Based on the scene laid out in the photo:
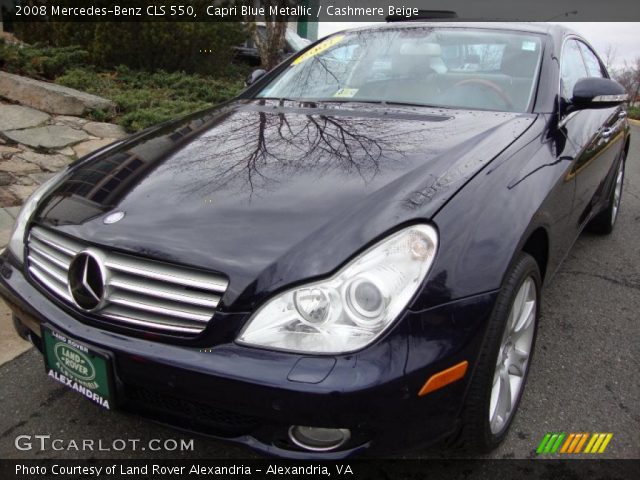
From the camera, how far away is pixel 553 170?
6.97ft

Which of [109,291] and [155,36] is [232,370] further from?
[155,36]

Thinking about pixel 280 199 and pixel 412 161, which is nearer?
pixel 280 199

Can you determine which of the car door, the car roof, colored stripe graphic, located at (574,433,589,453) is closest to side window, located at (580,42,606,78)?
the car door

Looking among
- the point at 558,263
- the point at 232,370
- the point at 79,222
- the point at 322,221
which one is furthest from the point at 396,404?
the point at 558,263

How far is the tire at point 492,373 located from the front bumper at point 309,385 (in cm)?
6

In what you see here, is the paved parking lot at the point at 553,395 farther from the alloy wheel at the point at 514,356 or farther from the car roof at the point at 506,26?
the car roof at the point at 506,26

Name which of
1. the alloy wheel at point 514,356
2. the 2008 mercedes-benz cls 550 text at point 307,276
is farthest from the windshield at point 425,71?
the alloy wheel at point 514,356

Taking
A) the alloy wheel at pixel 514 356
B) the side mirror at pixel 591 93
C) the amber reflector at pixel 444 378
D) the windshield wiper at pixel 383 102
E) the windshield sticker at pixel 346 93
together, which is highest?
the side mirror at pixel 591 93

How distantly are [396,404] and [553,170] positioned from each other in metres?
1.22

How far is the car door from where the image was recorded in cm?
249

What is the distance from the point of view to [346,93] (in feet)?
9.04

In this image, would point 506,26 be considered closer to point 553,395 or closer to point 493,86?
point 493,86

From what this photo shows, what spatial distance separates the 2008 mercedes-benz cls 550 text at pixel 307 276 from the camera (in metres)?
1.41

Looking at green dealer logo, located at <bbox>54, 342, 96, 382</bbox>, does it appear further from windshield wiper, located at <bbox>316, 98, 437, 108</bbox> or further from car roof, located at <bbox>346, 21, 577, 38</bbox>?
car roof, located at <bbox>346, 21, 577, 38</bbox>
